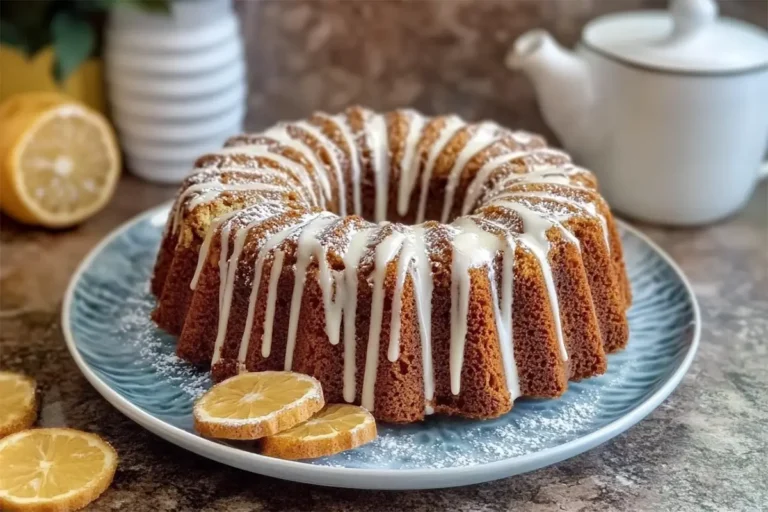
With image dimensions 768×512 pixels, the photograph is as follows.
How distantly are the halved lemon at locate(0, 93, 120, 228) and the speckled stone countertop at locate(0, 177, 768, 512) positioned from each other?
0.55ft

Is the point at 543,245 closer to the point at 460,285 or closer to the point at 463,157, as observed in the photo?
the point at 460,285

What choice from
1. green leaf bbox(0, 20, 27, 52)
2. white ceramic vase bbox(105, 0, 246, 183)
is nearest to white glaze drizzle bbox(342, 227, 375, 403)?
white ceramic vase bbox(105, 0, 246, 183)

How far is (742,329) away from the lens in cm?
140

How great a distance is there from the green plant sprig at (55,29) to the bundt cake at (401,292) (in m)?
0.61

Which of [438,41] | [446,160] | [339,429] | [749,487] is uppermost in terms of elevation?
[438,41]

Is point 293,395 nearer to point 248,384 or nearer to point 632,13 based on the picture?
point 248,384

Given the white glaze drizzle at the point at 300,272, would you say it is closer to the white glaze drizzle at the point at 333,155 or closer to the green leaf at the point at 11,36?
the white glaze drizzle at the point at 333,155

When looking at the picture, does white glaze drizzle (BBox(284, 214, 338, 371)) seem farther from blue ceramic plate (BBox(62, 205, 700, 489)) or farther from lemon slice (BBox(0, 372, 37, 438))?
lemon slice (BBox(0, 372, 37, 438))

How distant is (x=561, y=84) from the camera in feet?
5.36

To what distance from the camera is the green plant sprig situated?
5.68 ft

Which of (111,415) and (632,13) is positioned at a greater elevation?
(632,13)

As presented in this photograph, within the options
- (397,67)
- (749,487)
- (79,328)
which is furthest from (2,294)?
(749,487)

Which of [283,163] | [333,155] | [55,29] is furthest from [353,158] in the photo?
[55,29]

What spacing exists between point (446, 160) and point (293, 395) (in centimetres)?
56
